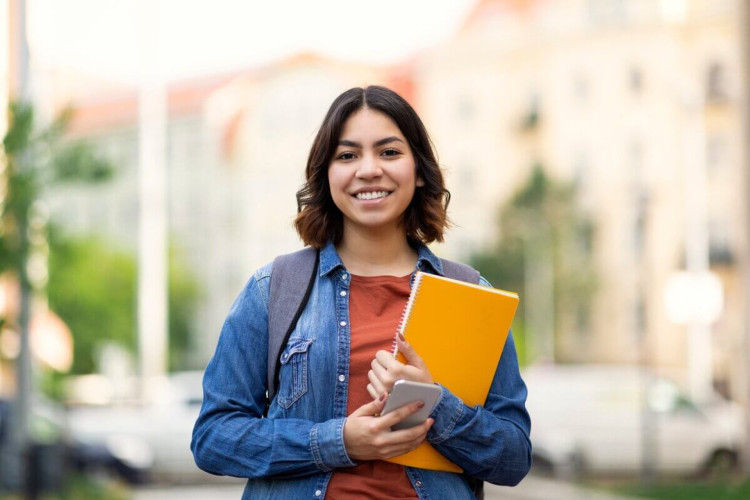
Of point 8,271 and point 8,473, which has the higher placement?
point 8,271

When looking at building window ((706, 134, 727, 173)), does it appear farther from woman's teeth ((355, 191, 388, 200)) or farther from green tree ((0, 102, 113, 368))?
woman's teeth ((355, 191, 388, 200))

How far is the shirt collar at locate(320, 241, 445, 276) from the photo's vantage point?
9.30 feet

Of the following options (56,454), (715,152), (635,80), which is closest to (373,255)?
(56,454)

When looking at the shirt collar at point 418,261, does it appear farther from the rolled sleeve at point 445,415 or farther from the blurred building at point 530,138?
the blurred building at point 530,138

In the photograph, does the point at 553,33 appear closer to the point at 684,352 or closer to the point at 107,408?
the point at 684,352

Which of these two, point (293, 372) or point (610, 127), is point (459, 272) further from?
point (610, 127)

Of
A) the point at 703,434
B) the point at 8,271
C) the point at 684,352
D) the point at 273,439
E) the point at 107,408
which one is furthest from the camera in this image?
the point at 684,352

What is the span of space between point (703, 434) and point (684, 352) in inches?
1341

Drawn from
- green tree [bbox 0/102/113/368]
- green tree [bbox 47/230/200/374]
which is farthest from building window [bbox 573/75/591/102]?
green tree [bbox 0/102/113/368]

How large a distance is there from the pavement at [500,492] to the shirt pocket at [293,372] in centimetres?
1198

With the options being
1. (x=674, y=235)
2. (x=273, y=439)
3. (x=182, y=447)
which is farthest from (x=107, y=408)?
(x=674, y=235)

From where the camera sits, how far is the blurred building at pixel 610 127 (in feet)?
174

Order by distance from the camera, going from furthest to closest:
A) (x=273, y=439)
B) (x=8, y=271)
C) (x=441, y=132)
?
(x=441, y=132)
(x=8, y=271)
(x=273, y=439)

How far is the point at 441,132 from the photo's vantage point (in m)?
65.6
